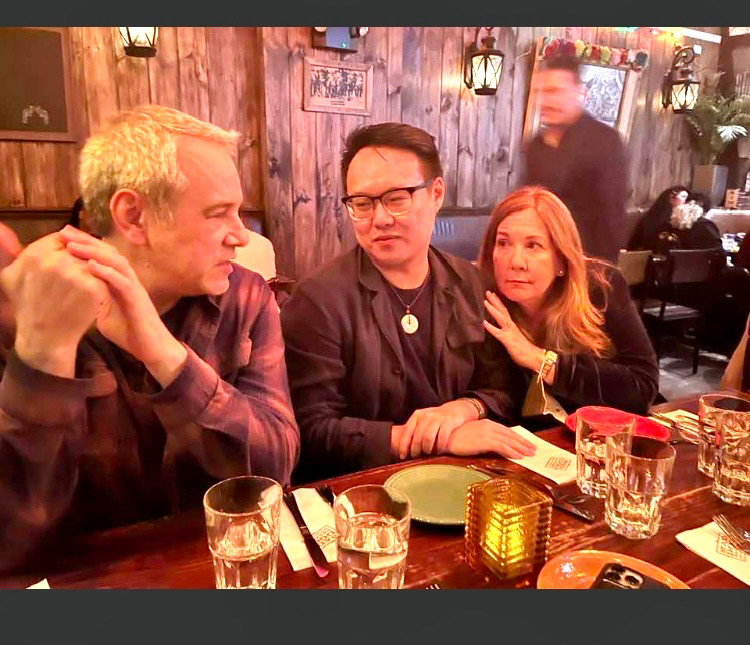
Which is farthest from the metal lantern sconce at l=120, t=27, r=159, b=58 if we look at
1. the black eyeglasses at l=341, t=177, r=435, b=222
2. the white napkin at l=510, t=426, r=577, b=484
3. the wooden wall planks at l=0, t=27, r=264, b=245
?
the white napkin at l=510, t=426, r=577, b=484

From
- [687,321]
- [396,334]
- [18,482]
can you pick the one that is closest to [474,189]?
[396,334]

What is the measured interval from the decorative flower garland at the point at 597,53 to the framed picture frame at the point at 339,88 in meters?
0.28

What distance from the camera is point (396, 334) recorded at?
3.49 ft

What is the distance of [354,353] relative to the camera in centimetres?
105

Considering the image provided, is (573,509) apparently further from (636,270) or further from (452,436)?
(636,270)

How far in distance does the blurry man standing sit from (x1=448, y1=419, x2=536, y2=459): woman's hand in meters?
0.39

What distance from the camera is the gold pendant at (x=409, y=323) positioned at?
42.1 inches

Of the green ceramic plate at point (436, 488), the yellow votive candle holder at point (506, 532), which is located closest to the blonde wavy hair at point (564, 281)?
the green ceramic plate at point (436, 488)

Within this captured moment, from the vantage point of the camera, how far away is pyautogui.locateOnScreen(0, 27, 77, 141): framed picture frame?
734 millimetres

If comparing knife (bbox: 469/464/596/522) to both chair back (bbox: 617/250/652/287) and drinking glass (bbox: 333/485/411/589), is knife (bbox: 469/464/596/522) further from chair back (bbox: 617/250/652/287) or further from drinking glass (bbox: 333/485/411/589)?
chair back (bbox: 617/250/652/287)

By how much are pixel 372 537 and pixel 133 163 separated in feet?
1.75

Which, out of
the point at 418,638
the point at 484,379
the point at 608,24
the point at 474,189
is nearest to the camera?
the point at 418,638

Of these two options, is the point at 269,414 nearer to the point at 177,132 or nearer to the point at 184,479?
the point at 184,479

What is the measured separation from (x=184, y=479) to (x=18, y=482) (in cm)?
20
